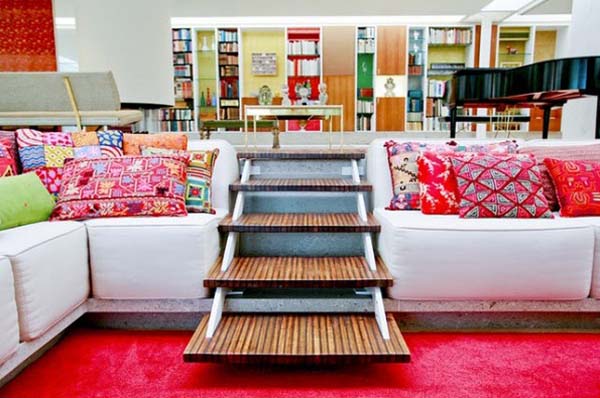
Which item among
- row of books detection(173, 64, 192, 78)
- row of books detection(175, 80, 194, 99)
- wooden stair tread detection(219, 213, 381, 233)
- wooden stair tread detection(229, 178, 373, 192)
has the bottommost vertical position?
wooden stair tread detection(219, 213, 381, 233)

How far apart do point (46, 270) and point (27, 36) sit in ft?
20.1

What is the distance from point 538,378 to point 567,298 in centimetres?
48

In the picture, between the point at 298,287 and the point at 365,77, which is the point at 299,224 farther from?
the point at 365,77

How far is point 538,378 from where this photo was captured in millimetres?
1615

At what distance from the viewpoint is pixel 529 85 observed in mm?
3680

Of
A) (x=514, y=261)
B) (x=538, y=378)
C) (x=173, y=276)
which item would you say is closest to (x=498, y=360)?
(x=538, y=378)

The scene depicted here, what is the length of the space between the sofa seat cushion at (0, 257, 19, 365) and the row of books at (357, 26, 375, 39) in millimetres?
7304

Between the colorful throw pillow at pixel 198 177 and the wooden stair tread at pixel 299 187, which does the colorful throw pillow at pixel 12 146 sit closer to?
the colorful throw pillow at pixel 198 177

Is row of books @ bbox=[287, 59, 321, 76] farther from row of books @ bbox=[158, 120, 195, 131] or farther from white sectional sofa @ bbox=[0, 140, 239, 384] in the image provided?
white sectional sofa @ bbox=[0, 140, 239, 384]

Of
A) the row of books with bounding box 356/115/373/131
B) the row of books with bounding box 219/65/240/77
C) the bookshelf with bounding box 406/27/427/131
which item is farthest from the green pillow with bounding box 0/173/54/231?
the bookshelf with bounding box 406/27/427/131

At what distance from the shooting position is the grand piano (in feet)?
10.8

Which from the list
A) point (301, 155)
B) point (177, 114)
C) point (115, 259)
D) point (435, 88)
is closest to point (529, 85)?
point (301, 155)

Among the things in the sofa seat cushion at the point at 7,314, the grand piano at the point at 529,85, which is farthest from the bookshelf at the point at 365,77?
the sofa seat cushion at the point at 7,314

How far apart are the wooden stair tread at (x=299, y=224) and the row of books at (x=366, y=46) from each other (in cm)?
602
